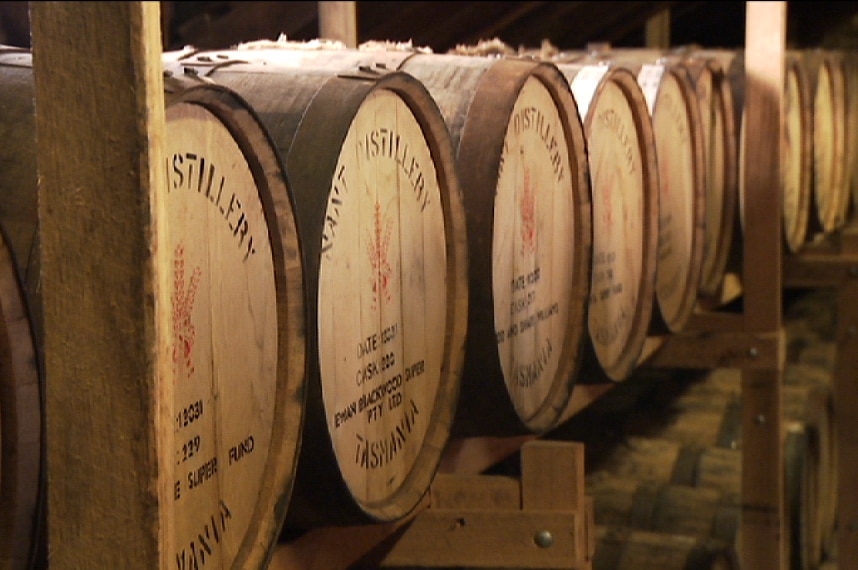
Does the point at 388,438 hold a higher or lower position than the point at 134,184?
lower

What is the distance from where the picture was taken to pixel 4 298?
1.39m

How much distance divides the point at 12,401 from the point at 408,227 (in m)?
0.90

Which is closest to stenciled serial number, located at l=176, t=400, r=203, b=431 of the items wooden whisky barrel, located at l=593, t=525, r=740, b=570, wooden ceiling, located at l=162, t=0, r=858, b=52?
wooden whisky barrel, located at l=593, t=525, r=740, b=570

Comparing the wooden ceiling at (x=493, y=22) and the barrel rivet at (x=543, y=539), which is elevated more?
the wooden ceiling at (x=493, y=22)

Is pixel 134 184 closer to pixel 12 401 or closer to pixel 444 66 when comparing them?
pixel 12 401

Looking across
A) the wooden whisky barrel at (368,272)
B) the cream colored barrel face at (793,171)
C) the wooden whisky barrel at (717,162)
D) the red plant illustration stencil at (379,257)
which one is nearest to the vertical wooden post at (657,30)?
the cream colored barrel face at (793,171)

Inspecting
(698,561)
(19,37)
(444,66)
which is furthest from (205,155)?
(19,37)

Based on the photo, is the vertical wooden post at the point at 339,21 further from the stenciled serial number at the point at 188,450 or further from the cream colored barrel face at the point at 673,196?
the stenciled serial number at the point at 188,450

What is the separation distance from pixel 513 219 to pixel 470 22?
4.35 m

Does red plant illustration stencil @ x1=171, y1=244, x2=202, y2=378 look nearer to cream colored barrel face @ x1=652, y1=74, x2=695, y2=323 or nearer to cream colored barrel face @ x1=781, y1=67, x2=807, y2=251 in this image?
cream colored barrel face @ x1=652, y1=74, x2=695, y2=323

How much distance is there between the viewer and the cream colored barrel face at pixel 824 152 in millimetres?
5555

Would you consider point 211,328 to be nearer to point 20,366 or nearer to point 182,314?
point 182,314

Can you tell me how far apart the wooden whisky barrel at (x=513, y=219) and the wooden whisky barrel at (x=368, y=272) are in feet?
0.32

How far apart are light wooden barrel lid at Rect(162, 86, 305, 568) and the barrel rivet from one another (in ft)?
2.48
